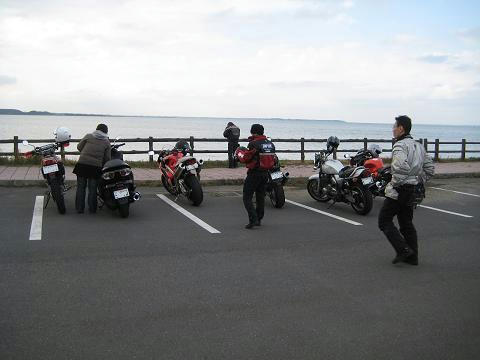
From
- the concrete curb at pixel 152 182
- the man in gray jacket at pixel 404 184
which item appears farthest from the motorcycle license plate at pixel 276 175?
the man in gray jacket at pixel 404 184

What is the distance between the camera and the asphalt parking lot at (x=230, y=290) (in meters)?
3.70

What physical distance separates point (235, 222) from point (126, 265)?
2932 millimetres

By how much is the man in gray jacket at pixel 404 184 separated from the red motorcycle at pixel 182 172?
4.49 meters

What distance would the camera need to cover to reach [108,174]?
857 centimetres

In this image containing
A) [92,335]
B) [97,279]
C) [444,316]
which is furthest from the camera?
[97,279]

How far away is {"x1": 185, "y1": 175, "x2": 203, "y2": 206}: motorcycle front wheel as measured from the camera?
965cm

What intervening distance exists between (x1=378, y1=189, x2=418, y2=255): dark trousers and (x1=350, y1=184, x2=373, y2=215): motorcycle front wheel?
10.00 feet

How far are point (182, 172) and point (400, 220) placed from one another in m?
4.84

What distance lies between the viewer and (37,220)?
316 inches

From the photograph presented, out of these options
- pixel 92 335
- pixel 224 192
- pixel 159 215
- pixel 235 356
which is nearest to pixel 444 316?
pixel 235 356

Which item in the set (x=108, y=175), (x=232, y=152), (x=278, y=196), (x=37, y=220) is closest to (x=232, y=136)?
(x=232, y=152)

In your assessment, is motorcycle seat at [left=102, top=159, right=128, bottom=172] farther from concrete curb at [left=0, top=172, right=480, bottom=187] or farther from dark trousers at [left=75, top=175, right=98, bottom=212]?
concrete curb at [left=0, top=172, right=480, bottom=187]

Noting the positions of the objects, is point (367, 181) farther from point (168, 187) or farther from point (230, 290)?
point (230, 290)

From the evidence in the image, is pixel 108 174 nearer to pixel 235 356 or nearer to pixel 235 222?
pixel 235 222
